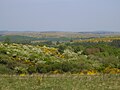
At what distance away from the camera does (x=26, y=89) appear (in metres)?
12.1

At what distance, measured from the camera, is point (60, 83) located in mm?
13297

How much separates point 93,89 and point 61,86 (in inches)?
55.5

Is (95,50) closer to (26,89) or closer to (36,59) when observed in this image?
(36,59)

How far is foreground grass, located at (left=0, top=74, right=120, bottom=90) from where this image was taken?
1247 cm

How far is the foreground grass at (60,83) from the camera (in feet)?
40.9

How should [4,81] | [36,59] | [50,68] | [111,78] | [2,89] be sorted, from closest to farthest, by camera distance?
[2,89] < [4,81] < [111,78] < [50,68] < [36,59]

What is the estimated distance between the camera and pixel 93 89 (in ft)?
39.9

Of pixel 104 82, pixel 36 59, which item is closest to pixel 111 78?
pixel 104 82

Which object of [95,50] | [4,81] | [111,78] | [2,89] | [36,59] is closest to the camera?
[2,89]

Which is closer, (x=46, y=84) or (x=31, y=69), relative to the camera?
(x=46, y=84)

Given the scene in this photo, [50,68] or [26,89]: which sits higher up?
[26,89]

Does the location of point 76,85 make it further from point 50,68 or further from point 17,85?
point 50,68

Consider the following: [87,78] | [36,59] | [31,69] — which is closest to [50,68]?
[31,69]

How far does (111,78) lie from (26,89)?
187 inches
